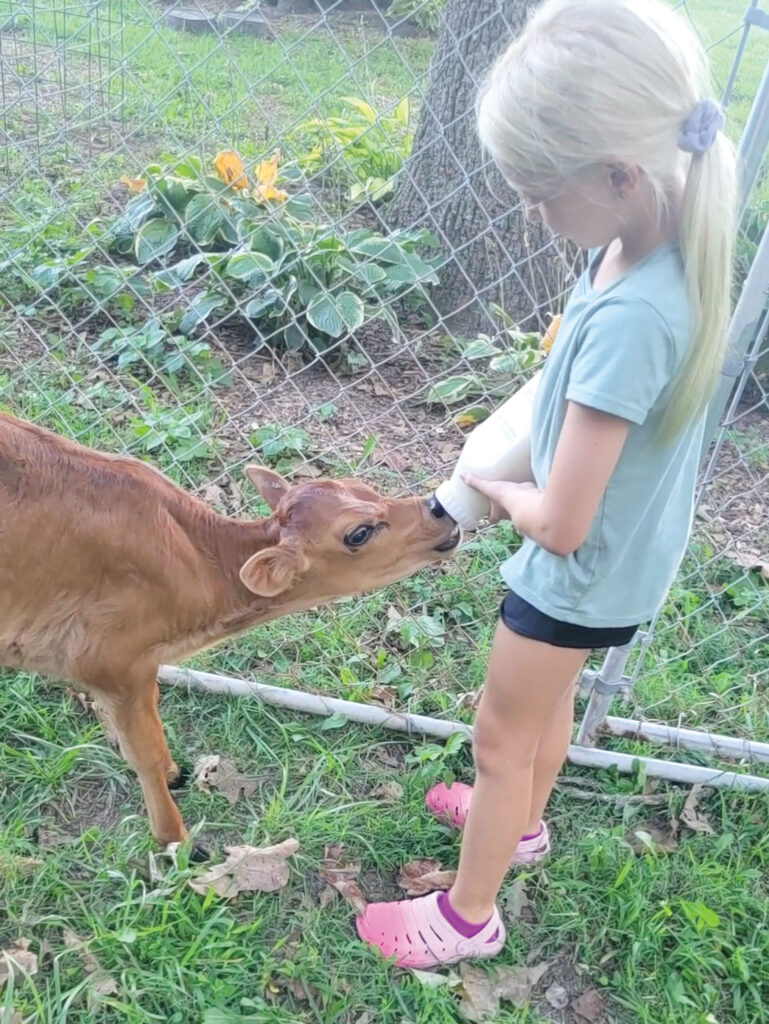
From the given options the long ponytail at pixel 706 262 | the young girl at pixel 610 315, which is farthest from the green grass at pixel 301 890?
the long ponytail at pixel 706 262

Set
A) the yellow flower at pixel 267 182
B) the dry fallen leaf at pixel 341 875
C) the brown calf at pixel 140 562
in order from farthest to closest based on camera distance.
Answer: the yellow flower at pixel 267 182 < the dry fallen leaf at pixel 341 875 < the brown calf at pixel 140 562

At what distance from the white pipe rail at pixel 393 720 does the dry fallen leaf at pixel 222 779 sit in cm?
29

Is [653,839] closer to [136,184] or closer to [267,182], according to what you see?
[267,182]

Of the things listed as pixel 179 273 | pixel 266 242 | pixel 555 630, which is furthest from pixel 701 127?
pixel 179 273

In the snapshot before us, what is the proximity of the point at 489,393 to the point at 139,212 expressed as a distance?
2.45 m

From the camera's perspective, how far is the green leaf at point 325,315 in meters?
4.97

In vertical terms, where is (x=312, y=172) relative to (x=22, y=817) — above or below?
above

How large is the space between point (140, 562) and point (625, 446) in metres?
1.47

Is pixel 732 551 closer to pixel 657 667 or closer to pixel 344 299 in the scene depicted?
pixel 657 667

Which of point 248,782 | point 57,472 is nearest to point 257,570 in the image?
point 57,472

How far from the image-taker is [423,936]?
9.06ft

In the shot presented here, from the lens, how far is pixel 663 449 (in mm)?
2129

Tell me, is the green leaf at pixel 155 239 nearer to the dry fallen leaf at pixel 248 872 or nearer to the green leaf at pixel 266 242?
the green leaf at pixel 266 242

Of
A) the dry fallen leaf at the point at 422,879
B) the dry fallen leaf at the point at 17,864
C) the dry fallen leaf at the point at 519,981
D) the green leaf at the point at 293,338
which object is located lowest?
the dry fallen leaf at the point at 519,981
